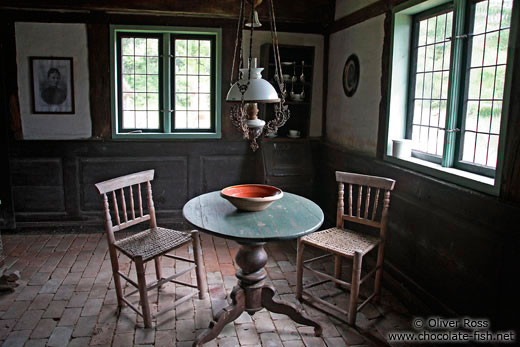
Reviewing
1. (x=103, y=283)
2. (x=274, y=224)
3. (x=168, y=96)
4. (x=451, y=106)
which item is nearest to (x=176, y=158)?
(x=168, y=96)

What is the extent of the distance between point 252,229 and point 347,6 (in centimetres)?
308

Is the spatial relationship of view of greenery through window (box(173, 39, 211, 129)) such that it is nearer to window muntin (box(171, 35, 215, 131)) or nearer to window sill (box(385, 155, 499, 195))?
window muntin (box(171, 35, 215, 131))

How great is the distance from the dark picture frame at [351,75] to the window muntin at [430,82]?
803 millimetres

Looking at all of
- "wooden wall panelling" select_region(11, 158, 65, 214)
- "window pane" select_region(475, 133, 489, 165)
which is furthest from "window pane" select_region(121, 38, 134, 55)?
"window pane" select_region(475, 133, 489, 165)

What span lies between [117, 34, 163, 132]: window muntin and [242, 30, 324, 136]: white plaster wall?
1081 millimetres

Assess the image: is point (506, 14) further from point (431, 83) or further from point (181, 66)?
point (181, 66)

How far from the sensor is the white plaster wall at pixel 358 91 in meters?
4.06

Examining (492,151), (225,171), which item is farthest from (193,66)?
(492,151)

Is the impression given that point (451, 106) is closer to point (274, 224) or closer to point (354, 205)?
point (274, 224)

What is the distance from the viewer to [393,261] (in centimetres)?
378

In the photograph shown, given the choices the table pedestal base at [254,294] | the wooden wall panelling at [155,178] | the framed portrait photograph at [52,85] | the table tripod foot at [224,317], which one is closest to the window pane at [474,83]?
the table pedestal base at [254,294]

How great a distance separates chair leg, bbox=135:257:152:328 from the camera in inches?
118

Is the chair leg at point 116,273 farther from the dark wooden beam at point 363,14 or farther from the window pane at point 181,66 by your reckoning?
the dark wooden beam at point 363,14

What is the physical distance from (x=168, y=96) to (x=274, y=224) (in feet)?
9.39
